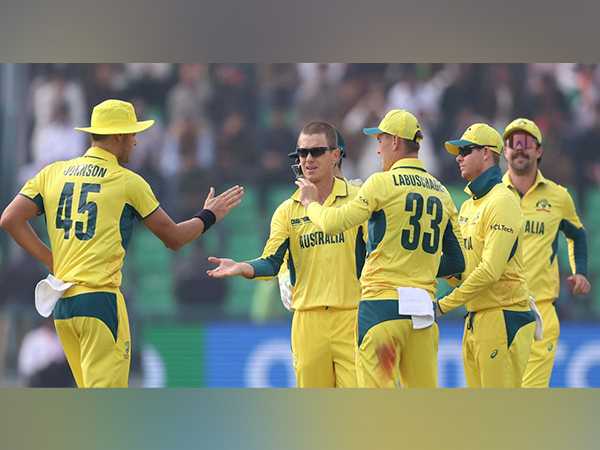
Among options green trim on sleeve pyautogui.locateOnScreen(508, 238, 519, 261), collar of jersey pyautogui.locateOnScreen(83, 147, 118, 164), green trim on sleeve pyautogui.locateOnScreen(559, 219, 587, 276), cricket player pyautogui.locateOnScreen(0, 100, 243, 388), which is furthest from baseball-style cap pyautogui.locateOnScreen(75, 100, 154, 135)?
green trim on sleeve pyautogui.locateOnScreen(559, 219, 587, 276)

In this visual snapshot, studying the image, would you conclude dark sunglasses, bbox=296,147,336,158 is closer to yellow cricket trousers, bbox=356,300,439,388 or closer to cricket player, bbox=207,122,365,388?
cricket player, bbox=207,122,365,388

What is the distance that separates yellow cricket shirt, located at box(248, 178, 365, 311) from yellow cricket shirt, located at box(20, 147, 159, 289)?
1.15 metres

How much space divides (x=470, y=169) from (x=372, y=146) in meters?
7.00

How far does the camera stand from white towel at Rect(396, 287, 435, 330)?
764cm

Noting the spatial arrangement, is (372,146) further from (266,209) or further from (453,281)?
(453,281)

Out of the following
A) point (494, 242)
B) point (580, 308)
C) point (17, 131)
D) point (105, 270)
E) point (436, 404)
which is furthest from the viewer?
point (17, 131)

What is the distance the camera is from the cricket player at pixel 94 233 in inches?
289

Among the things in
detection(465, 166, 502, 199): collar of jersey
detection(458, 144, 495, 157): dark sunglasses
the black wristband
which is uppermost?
detection(458, 144, 495, 157): dark sunglasses

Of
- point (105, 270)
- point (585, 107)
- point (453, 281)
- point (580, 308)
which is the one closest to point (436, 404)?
point (105, 270)

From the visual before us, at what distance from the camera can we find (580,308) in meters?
15.2

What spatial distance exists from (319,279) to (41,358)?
300 inches

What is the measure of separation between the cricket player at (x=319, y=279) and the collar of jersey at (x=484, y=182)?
867 millimetres

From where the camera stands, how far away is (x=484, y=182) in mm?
8586

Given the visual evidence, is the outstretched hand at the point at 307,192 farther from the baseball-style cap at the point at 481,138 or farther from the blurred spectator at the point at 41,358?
the blurred spectator at the point at 41,358
